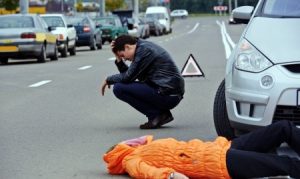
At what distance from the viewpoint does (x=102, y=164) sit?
8266 millimetres

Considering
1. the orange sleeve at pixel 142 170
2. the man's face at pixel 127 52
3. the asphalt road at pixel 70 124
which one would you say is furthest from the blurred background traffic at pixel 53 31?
the orange sleeve at pixel 142 170

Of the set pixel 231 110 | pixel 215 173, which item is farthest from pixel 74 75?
pixel 215 173

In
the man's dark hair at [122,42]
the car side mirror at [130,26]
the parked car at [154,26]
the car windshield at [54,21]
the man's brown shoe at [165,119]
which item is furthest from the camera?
the parked car at [154,26]

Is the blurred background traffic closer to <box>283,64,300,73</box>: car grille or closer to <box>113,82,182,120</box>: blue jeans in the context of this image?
<box>113,82,182,120</box>: blue jeans

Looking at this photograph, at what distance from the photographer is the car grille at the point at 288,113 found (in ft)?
24.5

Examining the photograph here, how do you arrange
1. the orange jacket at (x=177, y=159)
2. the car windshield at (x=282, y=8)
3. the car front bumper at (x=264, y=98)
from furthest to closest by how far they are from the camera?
the car windshield at (x=282, y=8)
the car front bumper at (x=264, y=98)
the orange jacket at (x=177, y=159)

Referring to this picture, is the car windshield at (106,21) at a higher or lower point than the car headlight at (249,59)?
lower

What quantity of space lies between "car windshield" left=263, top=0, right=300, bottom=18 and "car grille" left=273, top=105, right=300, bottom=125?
1355 mm

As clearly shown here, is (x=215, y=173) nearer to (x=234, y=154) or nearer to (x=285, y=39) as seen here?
(x=234, y=154)

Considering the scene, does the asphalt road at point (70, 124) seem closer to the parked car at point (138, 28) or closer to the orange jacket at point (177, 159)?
the orange jacket at point (177, 159)

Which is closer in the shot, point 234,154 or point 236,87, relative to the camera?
point 234,154

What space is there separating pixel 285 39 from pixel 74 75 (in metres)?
14.1

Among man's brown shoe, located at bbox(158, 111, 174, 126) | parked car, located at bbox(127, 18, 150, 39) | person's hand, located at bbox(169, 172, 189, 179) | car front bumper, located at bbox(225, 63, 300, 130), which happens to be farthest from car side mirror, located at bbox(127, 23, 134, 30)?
person's hand, located at bbox(169, 172, 189, 179)

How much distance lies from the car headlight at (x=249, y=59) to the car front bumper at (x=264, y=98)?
5 centimetres
